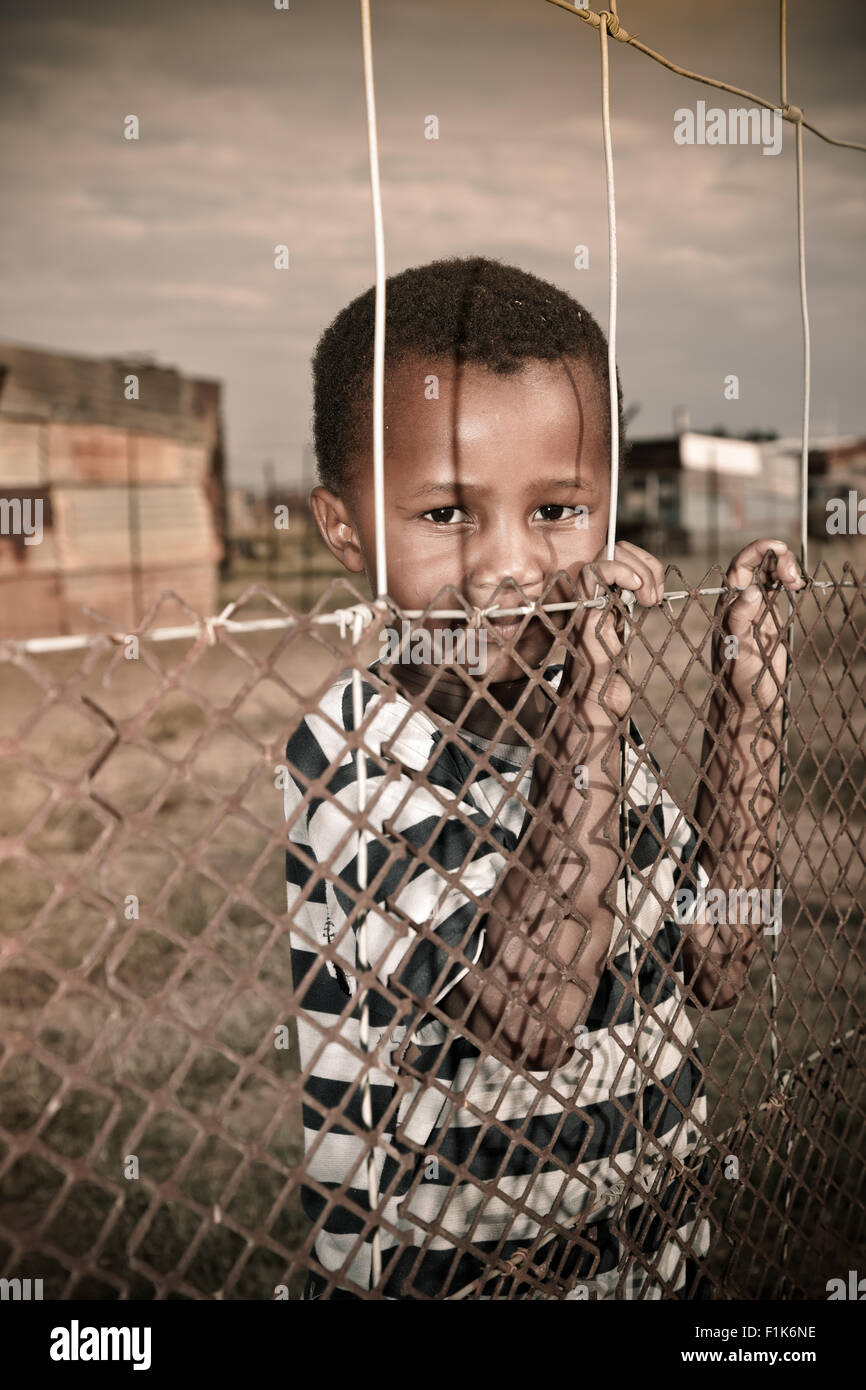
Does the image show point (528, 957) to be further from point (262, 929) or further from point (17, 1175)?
point (262, 929)

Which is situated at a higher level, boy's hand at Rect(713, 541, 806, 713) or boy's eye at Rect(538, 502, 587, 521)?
boy's eye at Rect(538, 502, 587, 521)

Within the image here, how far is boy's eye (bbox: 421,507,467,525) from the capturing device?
113cm

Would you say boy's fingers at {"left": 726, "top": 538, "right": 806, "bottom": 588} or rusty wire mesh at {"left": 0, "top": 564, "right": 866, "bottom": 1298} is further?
boy's fingers at {"left": 726, "top": 538, "right": 806, "bottom": 588}

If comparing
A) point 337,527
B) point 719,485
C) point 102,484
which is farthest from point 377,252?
point 719,485

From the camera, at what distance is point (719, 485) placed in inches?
847

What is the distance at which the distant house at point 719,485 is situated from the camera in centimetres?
2038

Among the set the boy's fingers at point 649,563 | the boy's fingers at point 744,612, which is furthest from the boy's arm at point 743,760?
the boy's fingers at point 649,563

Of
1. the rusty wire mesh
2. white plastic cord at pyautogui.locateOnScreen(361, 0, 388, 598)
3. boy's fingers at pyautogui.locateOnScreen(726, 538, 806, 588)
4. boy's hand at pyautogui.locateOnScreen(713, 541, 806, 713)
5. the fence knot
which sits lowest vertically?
the rusty wire mesh

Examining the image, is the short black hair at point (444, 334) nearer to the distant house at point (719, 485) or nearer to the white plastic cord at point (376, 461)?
the white plastic cord at point (376, 461)

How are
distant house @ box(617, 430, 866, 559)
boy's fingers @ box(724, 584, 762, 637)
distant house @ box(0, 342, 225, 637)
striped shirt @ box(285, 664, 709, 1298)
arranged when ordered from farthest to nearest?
distant house @ box(617, 430, 866, 559) < distant house @ box(0, 342, 225, 637) < boy's fingers @ box(724, 584, 762, 637) < striped shirt @ box(285, 664, 709, 1298)

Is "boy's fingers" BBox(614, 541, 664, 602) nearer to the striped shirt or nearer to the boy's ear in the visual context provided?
the striped shirt

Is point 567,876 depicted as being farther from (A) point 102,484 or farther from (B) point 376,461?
(A) point 102,484

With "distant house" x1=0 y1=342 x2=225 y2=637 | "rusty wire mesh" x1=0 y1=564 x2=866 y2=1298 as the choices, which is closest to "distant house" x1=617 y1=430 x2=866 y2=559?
"distant house" x1=0 y1=342 x2=225 y2=637
